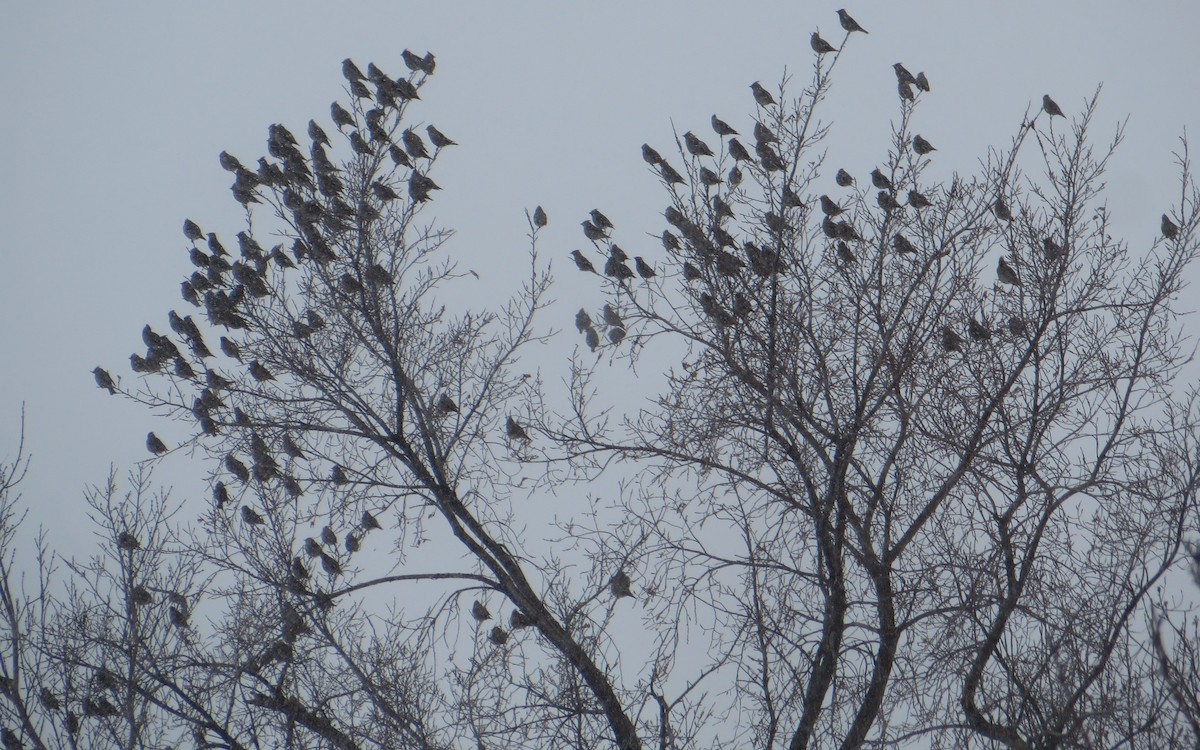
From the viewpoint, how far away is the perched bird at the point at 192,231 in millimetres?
11158

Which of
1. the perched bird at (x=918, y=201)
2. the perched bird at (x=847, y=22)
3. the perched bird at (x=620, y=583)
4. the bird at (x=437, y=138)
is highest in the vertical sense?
the perched bird at (x=847, y=22)

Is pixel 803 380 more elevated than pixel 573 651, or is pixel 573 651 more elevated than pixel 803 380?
pixel 803 380

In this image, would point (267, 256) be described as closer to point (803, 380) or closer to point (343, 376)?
point (343, 376)

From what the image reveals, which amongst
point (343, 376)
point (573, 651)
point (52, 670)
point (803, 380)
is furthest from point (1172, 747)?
point (52, 670)

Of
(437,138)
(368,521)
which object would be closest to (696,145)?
(437,138)

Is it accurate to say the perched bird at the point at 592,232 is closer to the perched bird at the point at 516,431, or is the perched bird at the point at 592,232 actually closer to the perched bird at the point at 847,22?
the perched bird at the point at 516,431

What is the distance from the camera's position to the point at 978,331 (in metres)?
9.66

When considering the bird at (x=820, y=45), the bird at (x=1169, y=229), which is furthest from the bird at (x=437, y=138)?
the bird at (x=1169, y=229)

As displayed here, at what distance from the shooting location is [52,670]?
37.6 ft

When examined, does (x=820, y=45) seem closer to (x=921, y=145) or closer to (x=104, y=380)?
(x=921, y=145)

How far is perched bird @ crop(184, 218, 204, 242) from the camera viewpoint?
11.2m

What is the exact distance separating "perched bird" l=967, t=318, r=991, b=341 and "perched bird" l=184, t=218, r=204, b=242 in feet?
24.6

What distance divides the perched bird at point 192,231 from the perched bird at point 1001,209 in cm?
768

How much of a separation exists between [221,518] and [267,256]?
8.76ft
